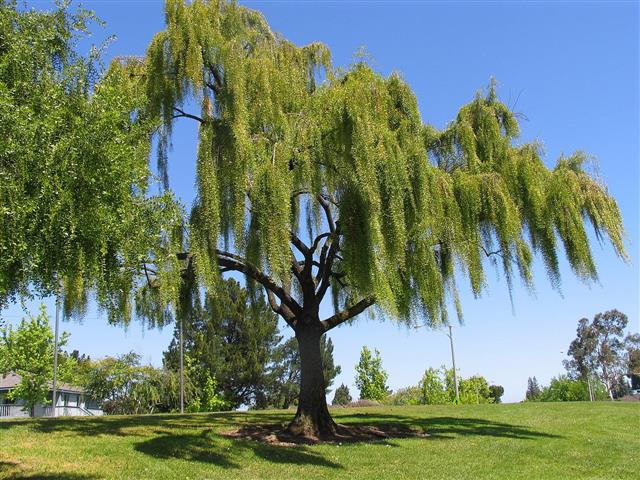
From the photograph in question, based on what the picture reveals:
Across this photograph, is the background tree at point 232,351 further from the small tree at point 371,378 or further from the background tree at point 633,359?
the background tree at point 633,359

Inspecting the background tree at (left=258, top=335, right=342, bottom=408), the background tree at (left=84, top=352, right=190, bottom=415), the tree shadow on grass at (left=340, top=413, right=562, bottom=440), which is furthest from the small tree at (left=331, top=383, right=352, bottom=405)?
the tree shadow on grass at (left=340, top=413, right=562, bottom=440)

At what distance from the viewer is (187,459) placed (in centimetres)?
1077

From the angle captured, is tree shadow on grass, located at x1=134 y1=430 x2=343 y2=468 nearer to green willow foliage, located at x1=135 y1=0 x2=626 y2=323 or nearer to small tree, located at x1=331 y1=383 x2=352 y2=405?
green willow foliage, located at x1=135 y1=0 x2=626 y2=323

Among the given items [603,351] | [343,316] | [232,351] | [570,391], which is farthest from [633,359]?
[343,316]

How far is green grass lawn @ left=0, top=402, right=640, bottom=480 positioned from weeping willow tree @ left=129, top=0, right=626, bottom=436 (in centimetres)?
244

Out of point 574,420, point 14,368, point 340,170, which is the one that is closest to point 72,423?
point 340,170

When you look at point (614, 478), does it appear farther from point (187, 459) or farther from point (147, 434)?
point (147, 434)

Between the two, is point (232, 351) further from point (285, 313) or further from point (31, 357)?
point (285, 313)

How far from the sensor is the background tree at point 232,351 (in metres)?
45.6

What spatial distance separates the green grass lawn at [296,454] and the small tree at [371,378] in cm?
3106

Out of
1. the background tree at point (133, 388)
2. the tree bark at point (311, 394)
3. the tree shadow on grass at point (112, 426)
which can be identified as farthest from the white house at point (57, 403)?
the tree bark at point (311, 394)

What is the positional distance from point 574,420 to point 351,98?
13.3 m

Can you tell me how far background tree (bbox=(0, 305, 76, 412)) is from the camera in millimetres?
38406

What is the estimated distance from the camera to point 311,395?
1429cm
